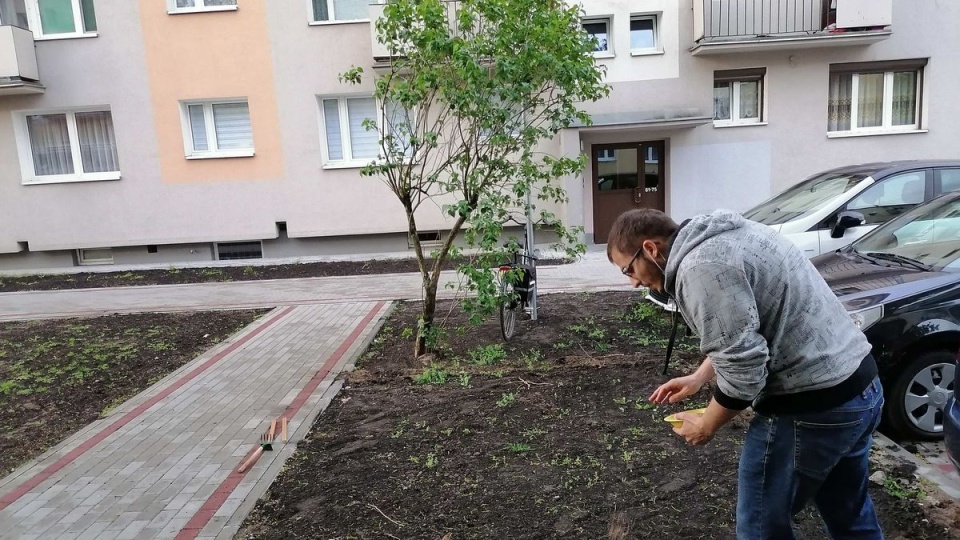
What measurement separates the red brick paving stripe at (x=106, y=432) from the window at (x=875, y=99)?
42.1ft

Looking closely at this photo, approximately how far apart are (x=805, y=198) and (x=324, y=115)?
9968mm

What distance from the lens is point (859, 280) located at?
4207mm

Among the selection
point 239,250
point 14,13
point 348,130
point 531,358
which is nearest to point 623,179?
point 348,130

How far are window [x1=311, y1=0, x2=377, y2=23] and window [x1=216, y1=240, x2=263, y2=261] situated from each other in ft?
17.0

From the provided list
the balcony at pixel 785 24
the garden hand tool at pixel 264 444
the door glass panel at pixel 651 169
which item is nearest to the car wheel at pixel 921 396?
the garden hand tool at pixel 264 444

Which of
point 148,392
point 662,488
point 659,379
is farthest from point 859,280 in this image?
point 148,392

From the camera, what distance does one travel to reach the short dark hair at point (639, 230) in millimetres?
2049

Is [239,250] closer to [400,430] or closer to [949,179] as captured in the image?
[400,430]

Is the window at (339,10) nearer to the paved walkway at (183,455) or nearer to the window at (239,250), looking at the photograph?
the window at (239,250)

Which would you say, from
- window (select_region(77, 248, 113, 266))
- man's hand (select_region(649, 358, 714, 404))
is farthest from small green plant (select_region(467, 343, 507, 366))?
window (select_region(77, 248, 113, 266))

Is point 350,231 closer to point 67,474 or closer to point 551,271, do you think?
point 551,271

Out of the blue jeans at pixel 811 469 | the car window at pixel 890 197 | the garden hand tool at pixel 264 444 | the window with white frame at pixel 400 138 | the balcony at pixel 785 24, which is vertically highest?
the balcony at pixel 785 24

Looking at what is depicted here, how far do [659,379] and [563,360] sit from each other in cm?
99

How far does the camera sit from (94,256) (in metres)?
14.2
